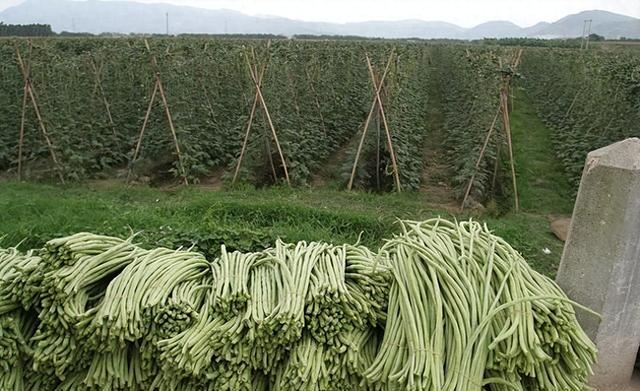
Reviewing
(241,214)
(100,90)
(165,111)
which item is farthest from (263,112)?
(100,90)

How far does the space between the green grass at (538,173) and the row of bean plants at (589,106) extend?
0.84 ft

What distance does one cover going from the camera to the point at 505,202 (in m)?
9.89

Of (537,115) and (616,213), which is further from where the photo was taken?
(537,115)

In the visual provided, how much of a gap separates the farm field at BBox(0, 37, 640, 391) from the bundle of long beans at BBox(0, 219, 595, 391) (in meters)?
0.01

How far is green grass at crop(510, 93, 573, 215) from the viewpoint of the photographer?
9763 millimetres

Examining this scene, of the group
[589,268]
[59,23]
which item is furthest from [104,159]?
[59,23]

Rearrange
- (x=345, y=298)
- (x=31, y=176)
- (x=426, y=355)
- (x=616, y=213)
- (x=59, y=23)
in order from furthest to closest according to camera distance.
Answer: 1. (x=59, y=23)
2. (x=31, y=176)
3. (x=616, y=213)
4. (x=345, y=298)
5. (x=426, y=355)

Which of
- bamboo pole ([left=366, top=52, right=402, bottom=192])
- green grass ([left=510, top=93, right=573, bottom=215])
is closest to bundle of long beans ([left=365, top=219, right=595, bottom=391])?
bamboo pole ([left=366, top=52, right=402, bottom=192])

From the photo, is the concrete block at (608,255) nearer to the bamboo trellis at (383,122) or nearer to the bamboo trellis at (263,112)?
the bamboo trellis at (383,122)

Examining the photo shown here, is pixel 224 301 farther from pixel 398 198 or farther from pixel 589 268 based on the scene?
pixel 398 198

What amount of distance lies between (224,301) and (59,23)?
129 metres

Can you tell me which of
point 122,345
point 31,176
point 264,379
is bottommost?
point 31,176

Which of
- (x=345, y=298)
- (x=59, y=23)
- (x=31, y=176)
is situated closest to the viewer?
(x=345, y=298)

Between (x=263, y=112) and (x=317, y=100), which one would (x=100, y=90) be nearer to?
(x=263, y=112)
